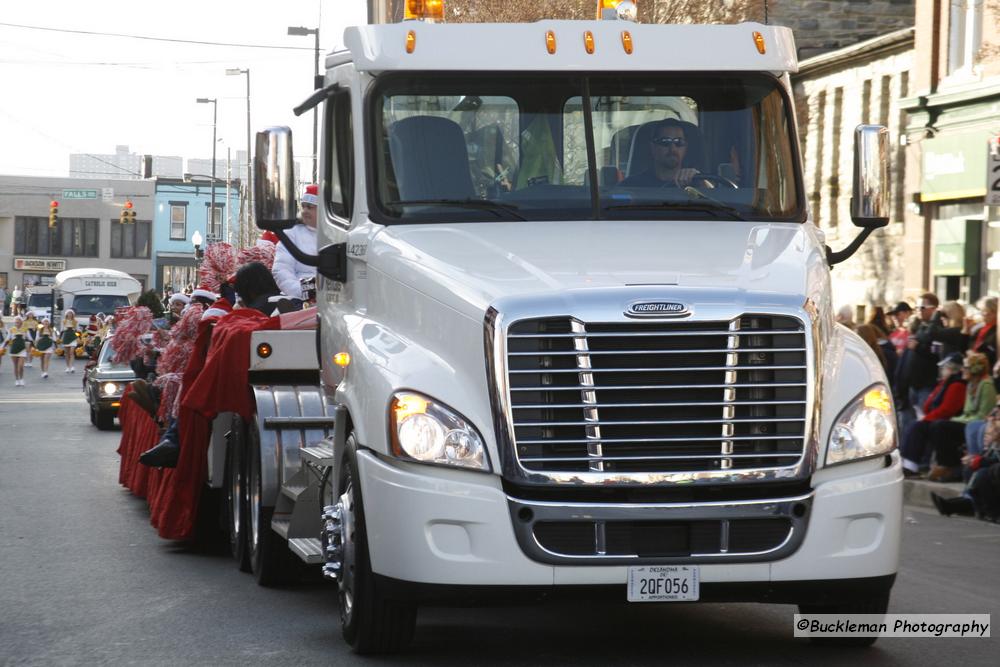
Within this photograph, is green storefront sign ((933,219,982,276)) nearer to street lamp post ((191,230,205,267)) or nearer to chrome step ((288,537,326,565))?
chrome step ((288,537,326,565))

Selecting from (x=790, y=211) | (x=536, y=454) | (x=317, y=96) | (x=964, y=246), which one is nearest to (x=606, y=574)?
(x=536, y=454)

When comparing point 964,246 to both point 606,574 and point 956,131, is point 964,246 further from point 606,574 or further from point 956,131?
point 606,574

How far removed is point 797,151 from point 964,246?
1985cm

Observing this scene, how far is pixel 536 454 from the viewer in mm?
6934

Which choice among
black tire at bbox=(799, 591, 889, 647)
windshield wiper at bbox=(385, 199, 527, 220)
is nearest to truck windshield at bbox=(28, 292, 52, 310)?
windshield wiper at bbox=(385, 199, 527, 220)

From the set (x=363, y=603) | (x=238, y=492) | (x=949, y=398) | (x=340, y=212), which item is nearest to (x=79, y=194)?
(x=949, y=398)

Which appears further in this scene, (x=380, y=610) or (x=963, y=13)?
(x=963, y=13)

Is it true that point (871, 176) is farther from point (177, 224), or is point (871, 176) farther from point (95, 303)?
point (177, 224)

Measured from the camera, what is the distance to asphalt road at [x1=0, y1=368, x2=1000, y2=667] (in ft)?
25.5

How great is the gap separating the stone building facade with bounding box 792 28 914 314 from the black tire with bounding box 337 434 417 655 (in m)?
23.6

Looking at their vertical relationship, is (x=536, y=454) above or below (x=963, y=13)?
below

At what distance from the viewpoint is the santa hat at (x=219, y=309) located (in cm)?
1182

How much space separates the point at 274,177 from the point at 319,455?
150 cm

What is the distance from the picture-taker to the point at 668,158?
27.3 feet
